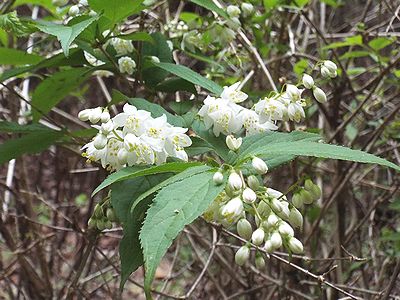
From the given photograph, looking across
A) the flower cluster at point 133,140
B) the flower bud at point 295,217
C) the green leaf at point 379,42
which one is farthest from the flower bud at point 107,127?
the green leaf at point 379,42

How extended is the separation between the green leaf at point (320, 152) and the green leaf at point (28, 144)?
31.6 inches

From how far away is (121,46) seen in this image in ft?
6.37

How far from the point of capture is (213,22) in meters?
2.28

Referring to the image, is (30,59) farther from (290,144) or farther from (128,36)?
(290,144)

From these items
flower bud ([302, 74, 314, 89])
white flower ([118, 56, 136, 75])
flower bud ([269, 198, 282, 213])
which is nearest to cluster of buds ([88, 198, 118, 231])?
flower bud ([269, 198, 282, 213])

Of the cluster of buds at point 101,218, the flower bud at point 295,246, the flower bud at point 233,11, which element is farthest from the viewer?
the flower bud at point 233,11

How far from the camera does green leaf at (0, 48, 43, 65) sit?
1.99 metres

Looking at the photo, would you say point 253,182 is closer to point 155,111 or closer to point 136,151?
point 136,151

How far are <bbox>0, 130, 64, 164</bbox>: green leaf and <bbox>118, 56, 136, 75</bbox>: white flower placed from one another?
316mm

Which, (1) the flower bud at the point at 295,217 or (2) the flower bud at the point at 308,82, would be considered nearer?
(1) the flower bud at the point at 295,217

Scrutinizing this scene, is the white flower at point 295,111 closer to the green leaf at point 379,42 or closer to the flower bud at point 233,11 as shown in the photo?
the flower bud at point 233,11

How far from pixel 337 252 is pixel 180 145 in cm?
143

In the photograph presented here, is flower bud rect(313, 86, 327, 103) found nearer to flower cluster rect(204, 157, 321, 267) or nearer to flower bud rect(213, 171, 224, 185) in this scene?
flower cluster rect(204, 157, 321, 267)

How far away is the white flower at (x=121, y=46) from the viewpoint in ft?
6.37
